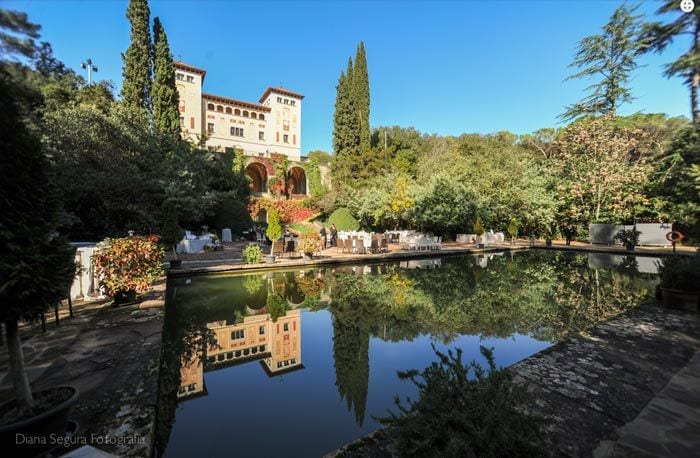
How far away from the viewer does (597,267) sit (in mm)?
11992

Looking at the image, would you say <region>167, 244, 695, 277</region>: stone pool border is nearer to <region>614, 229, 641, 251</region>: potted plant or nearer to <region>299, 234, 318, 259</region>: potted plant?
<region>299, 234, 318, 259</region>: potted plant

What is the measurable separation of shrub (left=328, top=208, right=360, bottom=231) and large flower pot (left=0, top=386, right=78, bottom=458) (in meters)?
20.6

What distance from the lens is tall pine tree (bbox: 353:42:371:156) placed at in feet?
106

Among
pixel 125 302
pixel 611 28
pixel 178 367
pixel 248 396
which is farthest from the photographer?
pixel 611 28

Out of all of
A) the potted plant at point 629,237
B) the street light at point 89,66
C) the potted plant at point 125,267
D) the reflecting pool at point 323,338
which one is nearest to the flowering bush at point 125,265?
the potted plant at point 125,267

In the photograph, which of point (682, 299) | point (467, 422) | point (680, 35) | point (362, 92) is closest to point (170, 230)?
point (467, 422)

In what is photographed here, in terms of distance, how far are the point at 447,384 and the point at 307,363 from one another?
2.65 metres

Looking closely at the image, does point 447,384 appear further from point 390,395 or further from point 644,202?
point 644,202

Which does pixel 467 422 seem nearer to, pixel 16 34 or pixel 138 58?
pixel 16 34

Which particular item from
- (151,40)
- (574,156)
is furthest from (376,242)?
(151,40)

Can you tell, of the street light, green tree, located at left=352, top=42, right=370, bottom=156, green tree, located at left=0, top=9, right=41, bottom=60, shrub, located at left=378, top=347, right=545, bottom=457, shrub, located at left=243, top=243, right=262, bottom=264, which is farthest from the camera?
green tree, located at left=352, top=42, right=370, bottom=156

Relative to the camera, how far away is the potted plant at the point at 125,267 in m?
5.68

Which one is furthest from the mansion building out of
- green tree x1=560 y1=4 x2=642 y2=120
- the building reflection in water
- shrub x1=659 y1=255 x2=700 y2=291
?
shrub x1=659 y1=255 x2=700 y2=291

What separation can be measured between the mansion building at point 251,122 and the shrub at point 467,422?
30.0 meters
